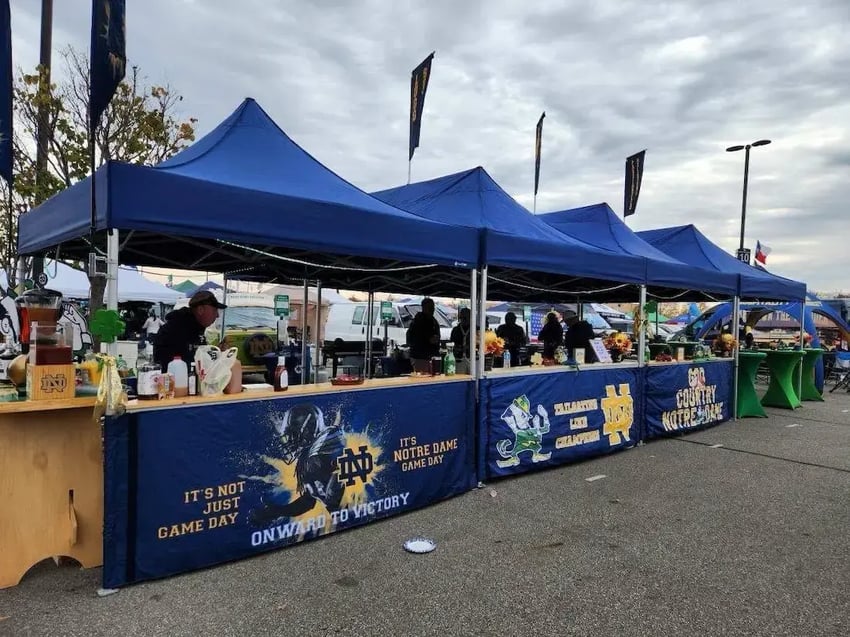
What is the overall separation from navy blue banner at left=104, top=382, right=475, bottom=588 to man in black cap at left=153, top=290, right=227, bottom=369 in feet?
3.59

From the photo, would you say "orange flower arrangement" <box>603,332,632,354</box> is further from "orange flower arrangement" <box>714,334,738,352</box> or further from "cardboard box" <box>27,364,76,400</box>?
"cardboard box" <box>27,364,76,400</box>

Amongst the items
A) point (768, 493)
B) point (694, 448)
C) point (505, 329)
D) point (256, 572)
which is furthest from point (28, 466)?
point (505, 329)

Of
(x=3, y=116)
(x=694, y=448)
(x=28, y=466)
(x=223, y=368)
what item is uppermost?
(x=3, y=116)

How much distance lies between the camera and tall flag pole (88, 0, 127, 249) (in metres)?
3.55

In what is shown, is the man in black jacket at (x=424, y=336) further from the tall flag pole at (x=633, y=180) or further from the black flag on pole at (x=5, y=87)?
the tall flag pole at (x=633, y=180)

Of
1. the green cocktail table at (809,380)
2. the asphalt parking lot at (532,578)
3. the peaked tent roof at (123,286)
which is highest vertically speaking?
the peaked tent roof at (123,286)

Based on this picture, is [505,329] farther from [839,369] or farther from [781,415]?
[839,369]

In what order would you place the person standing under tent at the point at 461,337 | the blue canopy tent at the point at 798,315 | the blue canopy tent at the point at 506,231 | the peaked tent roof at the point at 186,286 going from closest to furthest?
the blue canopy tent at the point at 506,231
the person standing under tent at the point at 461,337
the blue canopy tent at the point at 798,315
the peaked tent roof at the point at 186,286

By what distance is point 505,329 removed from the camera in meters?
10.4

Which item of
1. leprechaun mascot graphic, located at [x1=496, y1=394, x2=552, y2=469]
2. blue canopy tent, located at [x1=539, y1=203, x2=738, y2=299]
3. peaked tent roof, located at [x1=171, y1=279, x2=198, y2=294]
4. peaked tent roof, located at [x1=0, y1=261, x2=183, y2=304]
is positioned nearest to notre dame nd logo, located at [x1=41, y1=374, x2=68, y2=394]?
leprechaun mascot graphic, located at [x1=496, y1=394, x2=552, y2=469]

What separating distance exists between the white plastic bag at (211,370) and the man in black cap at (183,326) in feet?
2.53

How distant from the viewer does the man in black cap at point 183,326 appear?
14.5ft

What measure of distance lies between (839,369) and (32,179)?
18029 millimetres

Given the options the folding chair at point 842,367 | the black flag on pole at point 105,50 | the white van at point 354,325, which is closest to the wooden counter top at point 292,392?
the black flag on pole at point 105,50
